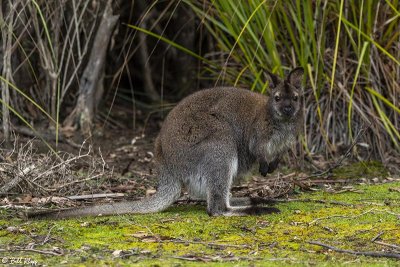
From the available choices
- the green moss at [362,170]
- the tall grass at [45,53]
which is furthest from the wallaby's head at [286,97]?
the tall grass at [45,53]

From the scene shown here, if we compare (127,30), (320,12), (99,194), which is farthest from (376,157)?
(127,30)

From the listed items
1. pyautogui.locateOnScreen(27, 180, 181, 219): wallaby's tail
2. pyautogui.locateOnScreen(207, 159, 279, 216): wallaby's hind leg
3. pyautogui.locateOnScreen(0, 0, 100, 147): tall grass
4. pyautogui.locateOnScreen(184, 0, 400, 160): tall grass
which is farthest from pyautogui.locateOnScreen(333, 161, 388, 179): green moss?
pyautogui.locateOnScreen(0, 0, 100, 147): tall grass

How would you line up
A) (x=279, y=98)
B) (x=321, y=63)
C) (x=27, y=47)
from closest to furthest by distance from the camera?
(x=279, y=98) → (x=321, y=63) → (x=27, y=47)

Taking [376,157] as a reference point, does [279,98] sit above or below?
above

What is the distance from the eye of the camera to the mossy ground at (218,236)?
3957mm

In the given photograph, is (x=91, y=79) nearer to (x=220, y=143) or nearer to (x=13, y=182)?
(x=13, y=182)

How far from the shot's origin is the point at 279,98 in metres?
5.48

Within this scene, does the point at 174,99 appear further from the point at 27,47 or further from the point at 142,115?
the point at 27,47

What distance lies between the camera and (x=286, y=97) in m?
5.47

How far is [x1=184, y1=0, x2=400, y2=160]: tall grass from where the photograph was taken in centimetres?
690

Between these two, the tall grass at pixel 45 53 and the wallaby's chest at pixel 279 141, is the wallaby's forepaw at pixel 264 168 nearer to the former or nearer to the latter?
the wallaby's chest at pixel 279 141

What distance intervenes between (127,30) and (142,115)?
3.47 feet

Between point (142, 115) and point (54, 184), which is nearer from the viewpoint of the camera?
point (54, 184)

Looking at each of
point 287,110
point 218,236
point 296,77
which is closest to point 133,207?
point 218,236
